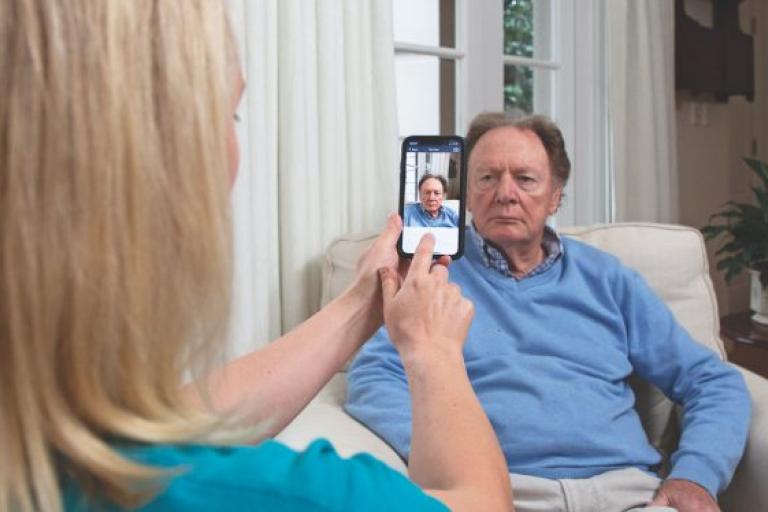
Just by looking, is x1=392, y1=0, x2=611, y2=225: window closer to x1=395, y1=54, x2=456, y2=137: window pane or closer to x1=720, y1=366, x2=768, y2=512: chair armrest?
x1=395, y1=54, x2=456, y2=137: window pane

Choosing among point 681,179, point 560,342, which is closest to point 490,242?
point 560,342

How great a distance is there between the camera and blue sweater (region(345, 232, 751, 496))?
1345 millimetres

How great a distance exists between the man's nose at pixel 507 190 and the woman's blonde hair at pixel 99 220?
3.81 feet

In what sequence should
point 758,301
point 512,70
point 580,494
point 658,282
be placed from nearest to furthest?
1. point 580,494
2. point 658,282
3. point 758,301
4. point 512,70

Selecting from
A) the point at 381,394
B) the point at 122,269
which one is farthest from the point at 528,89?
the point at 122,269

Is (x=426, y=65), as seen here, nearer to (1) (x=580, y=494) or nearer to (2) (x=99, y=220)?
(1) (x=580, y=494)

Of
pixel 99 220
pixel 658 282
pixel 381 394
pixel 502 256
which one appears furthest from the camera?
pixel 658 282

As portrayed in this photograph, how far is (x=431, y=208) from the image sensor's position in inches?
50.8

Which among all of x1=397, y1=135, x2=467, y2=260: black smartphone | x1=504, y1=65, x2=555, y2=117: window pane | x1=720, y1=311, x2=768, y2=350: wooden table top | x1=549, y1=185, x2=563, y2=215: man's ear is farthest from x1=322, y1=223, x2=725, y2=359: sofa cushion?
x1=504, y1=65, x2=555, y2=117: window pane

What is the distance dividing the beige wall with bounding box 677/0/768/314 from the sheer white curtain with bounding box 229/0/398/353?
6.33 ft

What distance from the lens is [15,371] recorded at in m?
0.44

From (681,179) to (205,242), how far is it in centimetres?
322

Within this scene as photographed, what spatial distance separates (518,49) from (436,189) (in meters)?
1.44

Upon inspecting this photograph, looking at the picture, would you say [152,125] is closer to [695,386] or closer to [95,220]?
[95,220]
